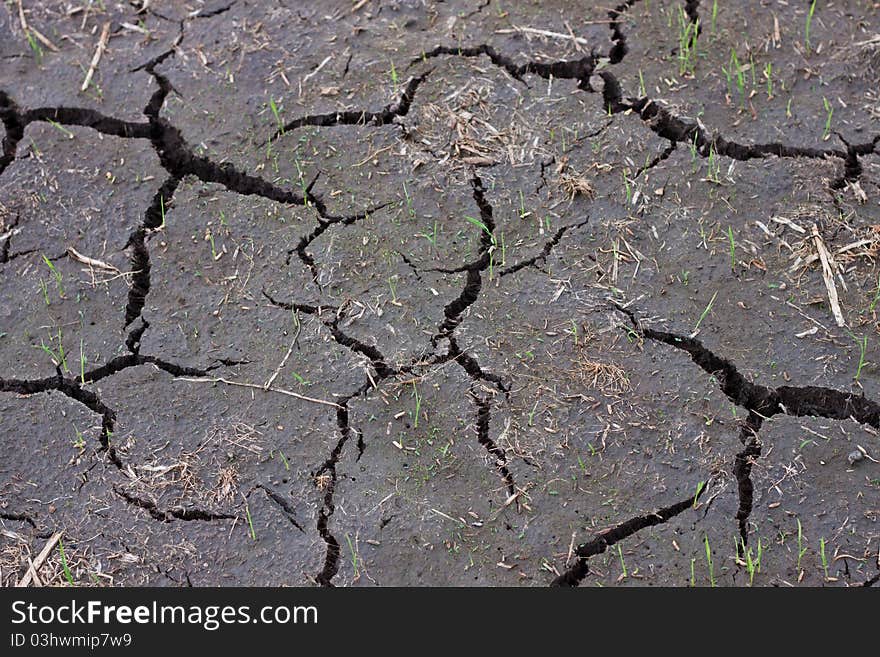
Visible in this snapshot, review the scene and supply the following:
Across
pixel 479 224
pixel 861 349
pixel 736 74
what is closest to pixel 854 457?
pixel 861 349

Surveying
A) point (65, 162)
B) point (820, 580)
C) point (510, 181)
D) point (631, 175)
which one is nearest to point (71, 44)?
point (65, 162)

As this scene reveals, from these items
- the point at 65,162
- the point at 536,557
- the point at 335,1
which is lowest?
the point at 536,557

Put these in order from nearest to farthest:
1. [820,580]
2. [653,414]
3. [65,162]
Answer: [820,580] → [653,414] → [65,162]

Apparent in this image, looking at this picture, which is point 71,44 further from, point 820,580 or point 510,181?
point 820,580

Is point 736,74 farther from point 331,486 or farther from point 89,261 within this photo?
point 89,261

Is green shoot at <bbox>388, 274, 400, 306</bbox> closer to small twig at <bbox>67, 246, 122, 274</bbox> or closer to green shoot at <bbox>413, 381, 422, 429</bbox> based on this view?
green shoot at <bbox>413, 381, 422, 429</bbox>

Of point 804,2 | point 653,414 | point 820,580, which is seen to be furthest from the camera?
point 804,2

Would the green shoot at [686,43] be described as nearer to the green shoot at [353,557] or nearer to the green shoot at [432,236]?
the green shoot at [432,236]

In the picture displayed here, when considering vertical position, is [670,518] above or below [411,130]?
below

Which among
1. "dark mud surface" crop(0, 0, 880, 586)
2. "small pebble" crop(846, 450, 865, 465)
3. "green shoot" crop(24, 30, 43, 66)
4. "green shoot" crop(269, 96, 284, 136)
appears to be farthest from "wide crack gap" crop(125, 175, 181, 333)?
"small pebble" crop(846, 450, 865, 465)
